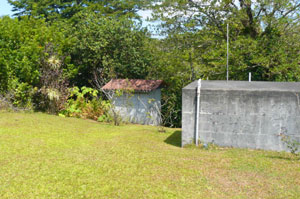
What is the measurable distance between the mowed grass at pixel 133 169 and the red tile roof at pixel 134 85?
483cm

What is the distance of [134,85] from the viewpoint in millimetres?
14727

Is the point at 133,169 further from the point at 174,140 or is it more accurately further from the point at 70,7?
the point at 70,7

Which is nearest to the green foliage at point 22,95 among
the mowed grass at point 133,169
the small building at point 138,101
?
the small building at point 138,101

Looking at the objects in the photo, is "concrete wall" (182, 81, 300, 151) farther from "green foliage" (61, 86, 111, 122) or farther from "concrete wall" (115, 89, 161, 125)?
"green foliage" (61, 86, 111, 122)

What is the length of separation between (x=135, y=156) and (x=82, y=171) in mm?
1610

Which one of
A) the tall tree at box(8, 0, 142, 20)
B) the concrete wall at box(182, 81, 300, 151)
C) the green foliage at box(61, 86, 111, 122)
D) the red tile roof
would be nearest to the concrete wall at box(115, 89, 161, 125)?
the red tile roof

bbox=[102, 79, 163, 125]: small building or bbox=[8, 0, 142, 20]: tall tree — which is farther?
bbox=[8, 0, 142, 20]: tall tree

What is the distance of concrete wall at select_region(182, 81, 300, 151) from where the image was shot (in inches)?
305

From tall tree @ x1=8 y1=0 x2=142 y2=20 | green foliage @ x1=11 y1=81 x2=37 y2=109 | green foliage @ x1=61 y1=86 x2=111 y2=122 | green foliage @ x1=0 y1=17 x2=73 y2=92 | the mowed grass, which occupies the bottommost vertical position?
the mowed grass

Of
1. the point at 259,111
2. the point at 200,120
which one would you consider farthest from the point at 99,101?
the point at 259,111

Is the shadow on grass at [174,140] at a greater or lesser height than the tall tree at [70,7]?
lesser

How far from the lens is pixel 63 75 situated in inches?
617

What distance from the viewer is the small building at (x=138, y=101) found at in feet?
46.7

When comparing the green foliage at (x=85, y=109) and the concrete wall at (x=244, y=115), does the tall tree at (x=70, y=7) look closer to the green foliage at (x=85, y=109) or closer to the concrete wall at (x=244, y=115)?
the green foliage at (x=85, y=109)
